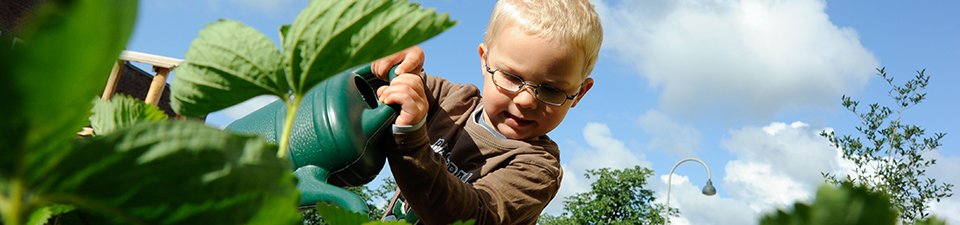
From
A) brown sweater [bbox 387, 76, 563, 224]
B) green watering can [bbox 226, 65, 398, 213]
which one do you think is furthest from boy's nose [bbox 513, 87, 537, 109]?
green watering can [bbox 226, 65, 398, 213]

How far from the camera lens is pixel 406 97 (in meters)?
1.11

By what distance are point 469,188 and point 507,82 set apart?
0.41m

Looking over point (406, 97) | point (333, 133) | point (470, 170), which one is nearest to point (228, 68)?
point (333, 133)

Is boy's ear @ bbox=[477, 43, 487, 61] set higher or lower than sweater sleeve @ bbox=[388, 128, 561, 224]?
higher

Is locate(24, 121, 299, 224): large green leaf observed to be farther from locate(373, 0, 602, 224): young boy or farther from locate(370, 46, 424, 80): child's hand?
locate(373, 0, 602, 224): young boy

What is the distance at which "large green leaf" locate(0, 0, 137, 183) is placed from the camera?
14 centimetres

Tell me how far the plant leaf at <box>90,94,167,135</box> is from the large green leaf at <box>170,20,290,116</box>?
0.07 m

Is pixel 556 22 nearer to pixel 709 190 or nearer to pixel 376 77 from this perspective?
pixel 376 77

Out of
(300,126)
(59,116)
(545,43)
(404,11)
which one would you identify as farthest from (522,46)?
(59,116)

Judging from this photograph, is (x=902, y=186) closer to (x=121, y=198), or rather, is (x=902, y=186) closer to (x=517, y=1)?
(x=517, y=1)

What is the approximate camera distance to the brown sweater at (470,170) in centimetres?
139

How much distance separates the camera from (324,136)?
0.96 metres

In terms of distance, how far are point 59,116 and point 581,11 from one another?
199 centimetres

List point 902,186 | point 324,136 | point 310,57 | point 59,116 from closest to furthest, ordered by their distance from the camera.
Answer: point 59,116, point 310,57, point 324,136, point 902,186
